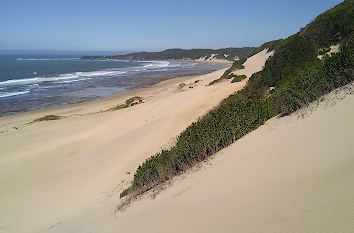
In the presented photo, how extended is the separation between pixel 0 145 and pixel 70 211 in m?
10.5

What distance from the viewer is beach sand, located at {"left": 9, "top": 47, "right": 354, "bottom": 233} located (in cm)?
398

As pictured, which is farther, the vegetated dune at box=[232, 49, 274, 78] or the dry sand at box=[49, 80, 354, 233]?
the vegetated dune at box=[232, 49, 274, 78]

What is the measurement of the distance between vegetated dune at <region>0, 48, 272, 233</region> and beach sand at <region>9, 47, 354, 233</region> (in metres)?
0.05

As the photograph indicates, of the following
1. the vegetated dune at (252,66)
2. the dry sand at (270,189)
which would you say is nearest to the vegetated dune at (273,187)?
the dry sand at (270,189)

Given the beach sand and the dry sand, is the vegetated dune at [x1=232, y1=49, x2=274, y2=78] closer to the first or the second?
the beach sand

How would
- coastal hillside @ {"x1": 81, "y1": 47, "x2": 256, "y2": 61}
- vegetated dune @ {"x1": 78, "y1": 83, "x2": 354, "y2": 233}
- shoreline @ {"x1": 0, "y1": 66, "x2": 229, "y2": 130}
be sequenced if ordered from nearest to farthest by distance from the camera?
vegetated dune @ {"x1": 78, "y1": 83, "x2": 354, "y2": 233}
shoreline @ {"x1": 0, "y1": 66, "x2": 229, "y2": 130}
coastal hillside @ {"x1": 81, "y1": 47, "x2": 256, "y2": 61}

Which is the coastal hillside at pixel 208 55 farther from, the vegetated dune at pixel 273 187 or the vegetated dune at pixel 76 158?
the vegetated dune at pixel 273 187

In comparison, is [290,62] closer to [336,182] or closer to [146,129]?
[146,129]

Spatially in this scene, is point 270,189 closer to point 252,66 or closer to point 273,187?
point 273,187

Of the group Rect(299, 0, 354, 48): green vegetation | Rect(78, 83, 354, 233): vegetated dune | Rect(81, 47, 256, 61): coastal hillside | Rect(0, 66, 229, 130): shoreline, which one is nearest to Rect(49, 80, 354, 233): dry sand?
Rect(78, 83, 354, 233): vegetated dune

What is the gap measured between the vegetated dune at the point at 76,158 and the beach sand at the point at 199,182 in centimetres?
5

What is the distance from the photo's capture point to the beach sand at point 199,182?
3982 mm

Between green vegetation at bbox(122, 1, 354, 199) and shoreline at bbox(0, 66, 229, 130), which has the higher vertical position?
green vegetation at bbox(122, 1, 354, 199)

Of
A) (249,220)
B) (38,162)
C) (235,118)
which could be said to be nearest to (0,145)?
(38,162)
